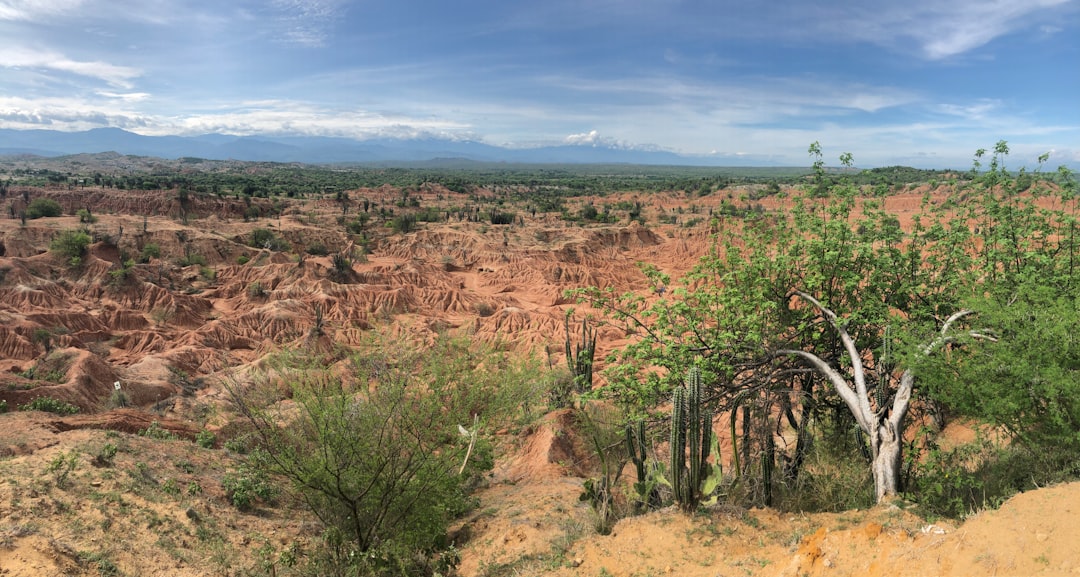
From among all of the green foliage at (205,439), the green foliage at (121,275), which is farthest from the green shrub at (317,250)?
the green foliage at (205,439)

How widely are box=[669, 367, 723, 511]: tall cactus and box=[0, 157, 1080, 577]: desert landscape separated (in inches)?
14.4

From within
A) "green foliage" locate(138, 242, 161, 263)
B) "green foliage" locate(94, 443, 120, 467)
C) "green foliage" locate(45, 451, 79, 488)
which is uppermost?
"green foliage" locate(138, 242, 161, 263)

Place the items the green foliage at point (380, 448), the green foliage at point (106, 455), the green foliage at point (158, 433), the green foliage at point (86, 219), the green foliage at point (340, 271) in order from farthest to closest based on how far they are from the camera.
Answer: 1. the green foliage at point (86, 219)
2. the green foliage at point (340, 271)
3. the green foliage at point (158, 433)
4. the green foliage at point (106, 455)
5. the green foliage at point (380, 448)

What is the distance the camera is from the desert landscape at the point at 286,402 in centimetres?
612

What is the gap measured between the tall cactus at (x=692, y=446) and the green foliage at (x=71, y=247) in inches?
1468

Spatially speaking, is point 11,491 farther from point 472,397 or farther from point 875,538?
point 875,538

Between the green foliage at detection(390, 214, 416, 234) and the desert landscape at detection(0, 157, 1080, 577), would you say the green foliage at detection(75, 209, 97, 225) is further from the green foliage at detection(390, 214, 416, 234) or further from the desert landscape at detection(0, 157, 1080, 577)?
the green foliage at detection(390, 214, 416, 234)

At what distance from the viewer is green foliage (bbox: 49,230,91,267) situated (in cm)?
3072

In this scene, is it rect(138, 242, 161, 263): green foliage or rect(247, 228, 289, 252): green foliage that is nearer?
rect(138, 242, 161, 263): green foliage

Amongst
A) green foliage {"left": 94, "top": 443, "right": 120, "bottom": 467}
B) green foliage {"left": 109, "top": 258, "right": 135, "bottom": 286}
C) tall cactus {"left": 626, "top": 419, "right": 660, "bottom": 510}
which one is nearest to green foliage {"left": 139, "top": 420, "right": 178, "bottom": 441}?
green foliage {"left": 94, "top": 443, "right": 120, "bottom": 467}

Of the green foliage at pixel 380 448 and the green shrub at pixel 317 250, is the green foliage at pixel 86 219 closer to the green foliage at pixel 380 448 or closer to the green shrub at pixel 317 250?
the green shrub at pixel 317 250

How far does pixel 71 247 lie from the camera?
31.3 m

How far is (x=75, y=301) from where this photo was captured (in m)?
27.6

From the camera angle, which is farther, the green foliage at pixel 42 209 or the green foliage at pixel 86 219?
the green foliage at pixel 42 209
